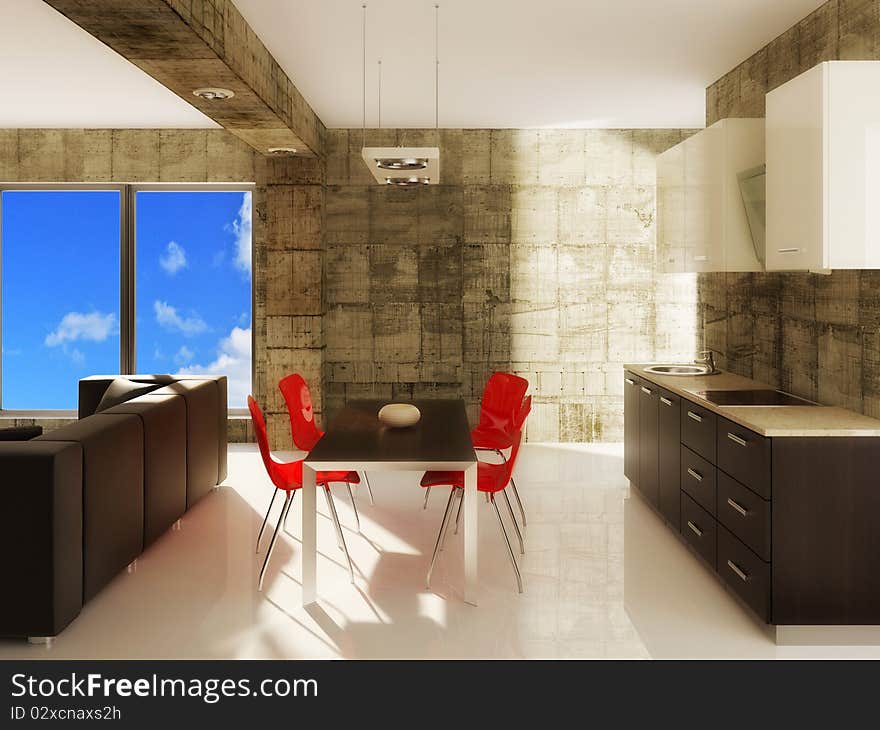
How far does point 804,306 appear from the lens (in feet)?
14.3

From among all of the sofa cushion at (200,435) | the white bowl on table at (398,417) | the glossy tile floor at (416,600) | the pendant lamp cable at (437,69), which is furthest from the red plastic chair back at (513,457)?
the pendant lamp cable at (437,69)

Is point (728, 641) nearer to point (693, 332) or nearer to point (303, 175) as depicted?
point (693, 332)

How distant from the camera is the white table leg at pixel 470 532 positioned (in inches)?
142

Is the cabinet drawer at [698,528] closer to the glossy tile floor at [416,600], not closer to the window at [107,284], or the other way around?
the glossy tile floor at [416,600]

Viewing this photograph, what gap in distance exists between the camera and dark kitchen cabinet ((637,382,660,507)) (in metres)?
4.99

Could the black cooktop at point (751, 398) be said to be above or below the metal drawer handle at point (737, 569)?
above

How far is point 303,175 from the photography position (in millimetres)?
7352

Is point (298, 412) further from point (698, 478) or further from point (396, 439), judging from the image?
point (698, 478)

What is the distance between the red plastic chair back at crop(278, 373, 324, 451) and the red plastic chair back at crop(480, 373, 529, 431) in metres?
1.23

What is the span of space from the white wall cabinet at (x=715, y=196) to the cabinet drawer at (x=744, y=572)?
1613 mm

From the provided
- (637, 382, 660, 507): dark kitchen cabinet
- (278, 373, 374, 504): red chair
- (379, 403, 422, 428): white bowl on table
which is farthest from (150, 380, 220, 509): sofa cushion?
(637, 382, 660, 507): dark kitchen cabinet

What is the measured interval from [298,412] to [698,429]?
248 cm

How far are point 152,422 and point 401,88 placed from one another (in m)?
3.34
